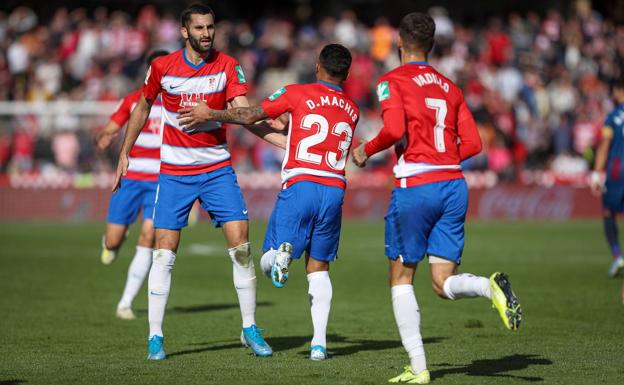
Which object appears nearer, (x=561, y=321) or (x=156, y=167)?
(x=561, y=321)

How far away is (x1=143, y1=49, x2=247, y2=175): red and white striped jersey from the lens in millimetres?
8969

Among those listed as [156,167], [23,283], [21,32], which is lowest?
[23,283]

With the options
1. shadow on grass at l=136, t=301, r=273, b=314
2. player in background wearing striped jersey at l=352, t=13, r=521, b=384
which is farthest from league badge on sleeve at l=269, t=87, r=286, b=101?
shadow on grass at l=136, t=301, r=273, b=314

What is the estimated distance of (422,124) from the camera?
7.57 m

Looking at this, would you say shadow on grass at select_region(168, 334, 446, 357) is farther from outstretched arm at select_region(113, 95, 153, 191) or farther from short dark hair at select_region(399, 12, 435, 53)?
short dark hair at select_region(399, 12, 435, 53)

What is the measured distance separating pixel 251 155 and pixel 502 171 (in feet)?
22.2

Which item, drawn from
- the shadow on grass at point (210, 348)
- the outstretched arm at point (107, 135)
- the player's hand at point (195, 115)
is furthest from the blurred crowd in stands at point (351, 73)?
the player's hand at point (195, 115)

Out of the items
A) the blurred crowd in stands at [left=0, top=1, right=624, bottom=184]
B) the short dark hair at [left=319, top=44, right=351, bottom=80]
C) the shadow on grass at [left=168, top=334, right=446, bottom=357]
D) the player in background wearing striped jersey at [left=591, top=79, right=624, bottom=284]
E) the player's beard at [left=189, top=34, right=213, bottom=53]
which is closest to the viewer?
the short dark hair at [left=319, top=44, right=351, bottom=80]

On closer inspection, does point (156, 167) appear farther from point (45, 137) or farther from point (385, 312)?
point (45, 137)

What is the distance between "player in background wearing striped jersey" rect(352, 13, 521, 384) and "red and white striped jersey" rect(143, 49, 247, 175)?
72.4 inches

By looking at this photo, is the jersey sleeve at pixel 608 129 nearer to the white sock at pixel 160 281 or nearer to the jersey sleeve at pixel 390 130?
the white sock at pixel 160 281

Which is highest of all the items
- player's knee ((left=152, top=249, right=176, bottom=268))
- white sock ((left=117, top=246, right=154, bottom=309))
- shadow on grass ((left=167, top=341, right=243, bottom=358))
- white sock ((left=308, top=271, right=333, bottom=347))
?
player's knee ((left=152, top=249, right=176, bottom=268))

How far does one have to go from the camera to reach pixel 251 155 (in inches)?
1129

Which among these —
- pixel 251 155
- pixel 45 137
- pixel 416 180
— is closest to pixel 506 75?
pixel 251 155
